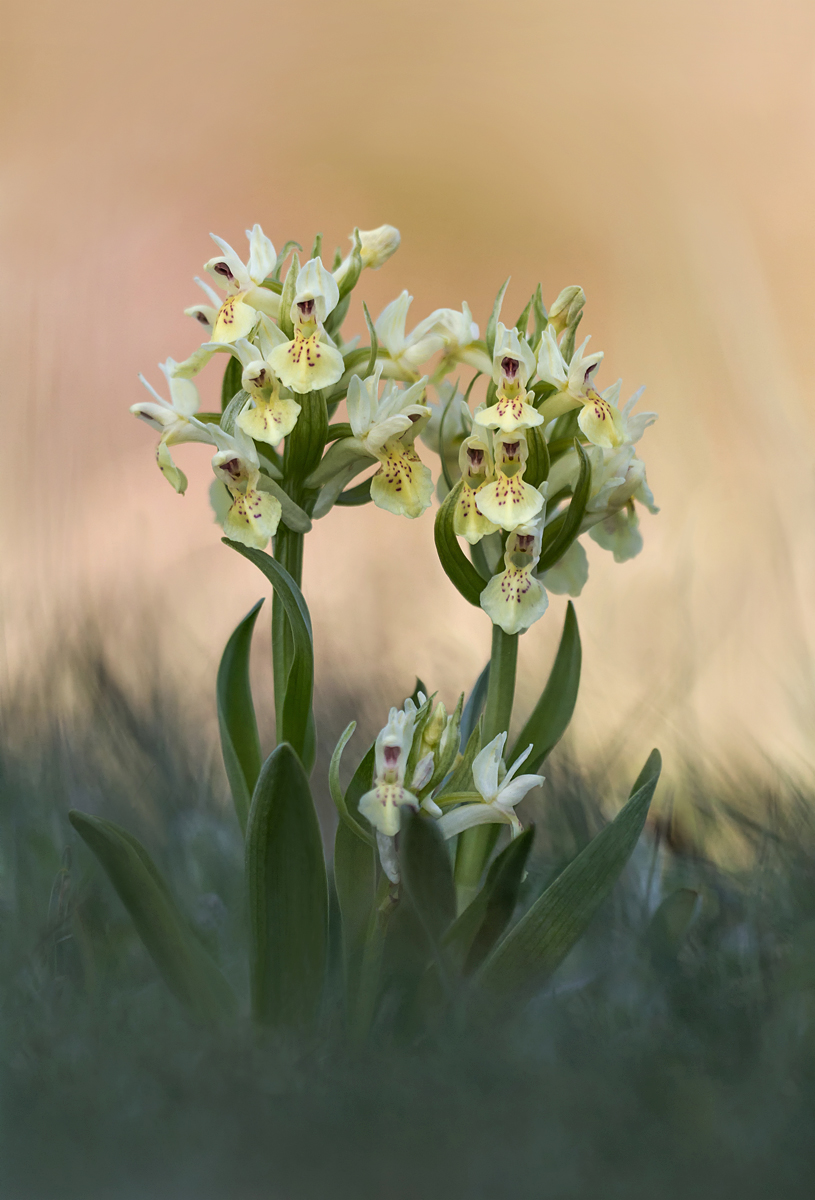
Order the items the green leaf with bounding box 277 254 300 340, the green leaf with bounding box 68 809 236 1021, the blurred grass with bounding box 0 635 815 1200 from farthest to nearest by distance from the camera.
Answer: the green leaf with bounding box 277 254 300 340, the green leaf with bounding box 68 809 236 1021, the blurred grass with bounding box 0 635 815 1200

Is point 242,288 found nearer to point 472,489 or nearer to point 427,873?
point 472,489

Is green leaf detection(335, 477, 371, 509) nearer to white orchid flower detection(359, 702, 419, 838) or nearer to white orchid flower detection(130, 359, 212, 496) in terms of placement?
white orchid flower detection(130, 359, 212, 496)

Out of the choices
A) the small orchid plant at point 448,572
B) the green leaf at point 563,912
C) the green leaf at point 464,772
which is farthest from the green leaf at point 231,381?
the green leaf at point 563,912

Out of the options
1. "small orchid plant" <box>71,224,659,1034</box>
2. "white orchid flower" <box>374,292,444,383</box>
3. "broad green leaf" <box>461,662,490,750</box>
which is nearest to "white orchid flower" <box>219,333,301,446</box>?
"small orchid plant" <box>71,224,659,1034</box>

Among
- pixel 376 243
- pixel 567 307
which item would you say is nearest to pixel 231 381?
pixel 376 243

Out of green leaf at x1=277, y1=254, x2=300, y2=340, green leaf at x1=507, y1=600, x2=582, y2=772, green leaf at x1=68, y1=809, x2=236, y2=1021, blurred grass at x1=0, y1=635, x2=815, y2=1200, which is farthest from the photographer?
green leaf at x1=507, y1=600, x2=582, y2=772

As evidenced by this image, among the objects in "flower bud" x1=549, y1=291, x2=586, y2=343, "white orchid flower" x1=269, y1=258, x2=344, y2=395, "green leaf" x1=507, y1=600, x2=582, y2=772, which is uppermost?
"flower bud" x1=549, y1=291, x2=586, y2=343
